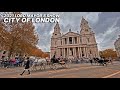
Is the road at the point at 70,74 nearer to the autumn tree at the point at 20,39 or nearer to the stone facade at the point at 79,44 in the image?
the stone facade at the point at 79,44

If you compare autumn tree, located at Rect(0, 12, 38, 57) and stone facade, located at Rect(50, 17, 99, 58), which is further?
autumn tree, located at Rect(0, 12, 38, 57)

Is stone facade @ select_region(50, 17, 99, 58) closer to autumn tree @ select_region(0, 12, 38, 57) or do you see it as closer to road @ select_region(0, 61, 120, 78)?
road @ select_region(0, 61, 120, 78)

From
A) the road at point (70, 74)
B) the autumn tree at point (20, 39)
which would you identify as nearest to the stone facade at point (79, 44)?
the road at point (70, 74)

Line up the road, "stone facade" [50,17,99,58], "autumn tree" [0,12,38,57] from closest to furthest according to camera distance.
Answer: the road
"stone facade" [50,17,99,58]
"autumn tree" [0,12,38,57]

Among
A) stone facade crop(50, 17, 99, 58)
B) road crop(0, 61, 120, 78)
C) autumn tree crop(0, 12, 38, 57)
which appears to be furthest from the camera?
autumn tree crop(0, 12, 38, 57)

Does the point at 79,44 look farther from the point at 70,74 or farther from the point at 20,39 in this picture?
the point at 70,74

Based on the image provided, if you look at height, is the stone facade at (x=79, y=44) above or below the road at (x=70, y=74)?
above

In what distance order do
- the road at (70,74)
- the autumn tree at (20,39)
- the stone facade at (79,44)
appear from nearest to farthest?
1. the road at (70,74)
2. the stone facade at (79,44)
3. the autumn tree at (20,39)

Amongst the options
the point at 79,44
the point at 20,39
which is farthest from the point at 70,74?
the point at 20,39

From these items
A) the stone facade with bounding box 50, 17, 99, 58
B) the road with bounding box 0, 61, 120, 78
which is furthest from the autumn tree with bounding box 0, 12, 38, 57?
the road with bounding box 0, 61, 120, 78
